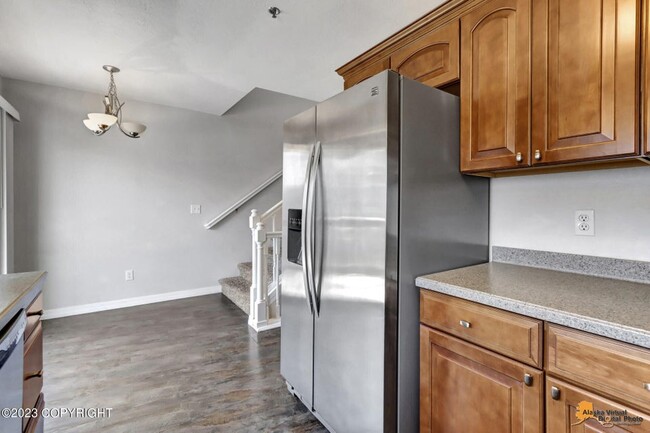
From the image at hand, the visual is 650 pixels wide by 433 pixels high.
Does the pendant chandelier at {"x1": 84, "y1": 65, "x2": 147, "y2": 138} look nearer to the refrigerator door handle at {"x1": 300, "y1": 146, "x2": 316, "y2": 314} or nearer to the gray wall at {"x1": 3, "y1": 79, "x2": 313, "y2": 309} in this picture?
the gray wall at {"x1": 3, "y1": 79, "x2": 313, "y2": 309}

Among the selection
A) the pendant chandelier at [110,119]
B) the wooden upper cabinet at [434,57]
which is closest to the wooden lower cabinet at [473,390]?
the wooden upper cabinet at [434,57]

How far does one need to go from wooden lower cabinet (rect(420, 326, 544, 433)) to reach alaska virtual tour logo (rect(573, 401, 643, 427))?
102 millimetres

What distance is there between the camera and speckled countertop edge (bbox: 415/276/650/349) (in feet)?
2.65

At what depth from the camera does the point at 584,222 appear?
4.73 ft

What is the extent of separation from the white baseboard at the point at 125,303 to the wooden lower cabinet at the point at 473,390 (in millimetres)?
3448

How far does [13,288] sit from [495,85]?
2133 mm

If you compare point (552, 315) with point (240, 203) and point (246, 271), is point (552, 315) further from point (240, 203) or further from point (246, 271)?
point (240, 203)

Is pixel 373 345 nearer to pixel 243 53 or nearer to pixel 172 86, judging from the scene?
pixel 243 53

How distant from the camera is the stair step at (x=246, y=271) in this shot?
3.93m

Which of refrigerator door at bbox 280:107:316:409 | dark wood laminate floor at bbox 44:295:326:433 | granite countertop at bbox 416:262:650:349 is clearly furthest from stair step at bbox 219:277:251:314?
granite countertop at bbox 416:262:650:349

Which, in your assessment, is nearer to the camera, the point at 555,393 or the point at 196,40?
the point at 555,393

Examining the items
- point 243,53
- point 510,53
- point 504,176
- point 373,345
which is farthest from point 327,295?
point 243,53
